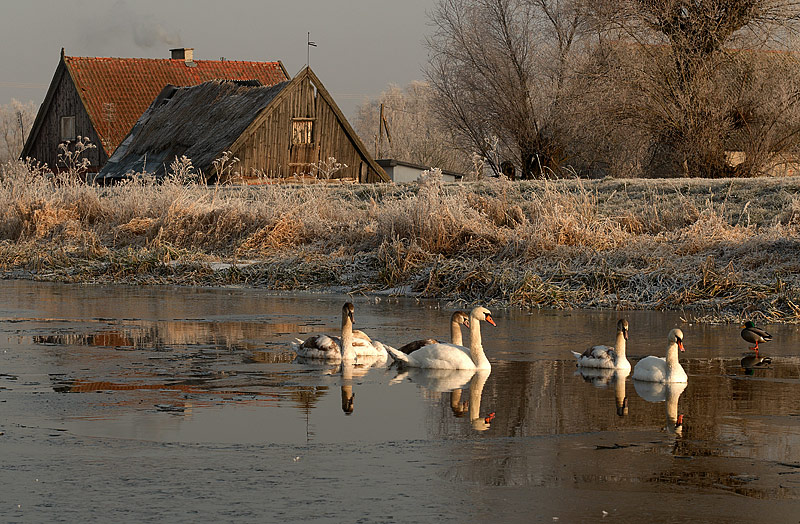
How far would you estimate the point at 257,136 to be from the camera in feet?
141

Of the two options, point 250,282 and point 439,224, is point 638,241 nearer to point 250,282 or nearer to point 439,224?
Answer: point 439,224

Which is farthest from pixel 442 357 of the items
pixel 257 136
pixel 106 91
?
pixel 106 91

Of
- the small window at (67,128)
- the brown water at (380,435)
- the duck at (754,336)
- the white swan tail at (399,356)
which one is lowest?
the brown water at (380,435)

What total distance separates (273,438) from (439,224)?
43.1 ft

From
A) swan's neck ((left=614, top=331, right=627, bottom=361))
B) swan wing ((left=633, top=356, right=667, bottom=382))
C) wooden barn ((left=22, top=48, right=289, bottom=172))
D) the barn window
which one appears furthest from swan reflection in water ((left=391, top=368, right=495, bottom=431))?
wooden barn ((left=22, top=48, right=289, bottom=172))

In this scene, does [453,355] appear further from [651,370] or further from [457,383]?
[651,370]

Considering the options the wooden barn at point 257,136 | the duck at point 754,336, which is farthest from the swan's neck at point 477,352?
the wooden barn at point 257,136

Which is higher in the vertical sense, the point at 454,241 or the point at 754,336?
the point at 454,241

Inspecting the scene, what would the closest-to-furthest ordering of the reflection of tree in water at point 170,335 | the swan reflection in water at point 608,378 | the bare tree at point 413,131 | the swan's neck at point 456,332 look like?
1. the swan reflection in water at point 608,378
2. the swan's neck at point 456,332
3. the reflection of tree in water at point 170,335
4. the bare tree at point 413,131

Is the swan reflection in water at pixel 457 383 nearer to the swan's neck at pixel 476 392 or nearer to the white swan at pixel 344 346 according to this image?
the swan's neck at pixel 476 392

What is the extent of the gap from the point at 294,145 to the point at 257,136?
1.75 meters

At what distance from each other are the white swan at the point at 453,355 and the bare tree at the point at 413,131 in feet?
130

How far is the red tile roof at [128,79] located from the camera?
50438 mm

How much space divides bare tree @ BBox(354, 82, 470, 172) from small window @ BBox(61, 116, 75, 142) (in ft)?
52.0
